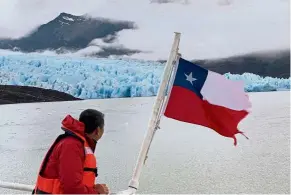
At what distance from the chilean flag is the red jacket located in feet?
1.67

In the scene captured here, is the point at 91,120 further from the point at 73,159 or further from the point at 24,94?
the point at 24,94

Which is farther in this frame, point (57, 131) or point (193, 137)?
point (57, 131)

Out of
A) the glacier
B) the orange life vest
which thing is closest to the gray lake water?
the orange life vest

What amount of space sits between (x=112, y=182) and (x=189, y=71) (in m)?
6.93

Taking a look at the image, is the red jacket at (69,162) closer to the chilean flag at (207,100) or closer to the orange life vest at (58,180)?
the orange life vest at (58,180)

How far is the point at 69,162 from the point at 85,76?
34463 mm

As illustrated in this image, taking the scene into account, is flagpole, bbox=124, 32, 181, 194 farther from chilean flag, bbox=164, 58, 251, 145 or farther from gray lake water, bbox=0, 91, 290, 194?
gray lake water, bbox=0, 91, 290, 194

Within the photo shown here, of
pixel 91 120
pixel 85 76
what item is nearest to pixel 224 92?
pixel 91 120

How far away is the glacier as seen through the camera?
33.7 metres

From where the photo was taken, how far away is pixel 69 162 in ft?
3.85

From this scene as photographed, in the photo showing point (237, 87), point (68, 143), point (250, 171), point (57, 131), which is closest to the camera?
point (68, 143)

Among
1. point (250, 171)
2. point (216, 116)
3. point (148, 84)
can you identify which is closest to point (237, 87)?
point (216, 116)

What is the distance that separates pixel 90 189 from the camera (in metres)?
1.25

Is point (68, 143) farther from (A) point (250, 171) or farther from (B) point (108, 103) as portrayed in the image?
(B) point (108, 103)
